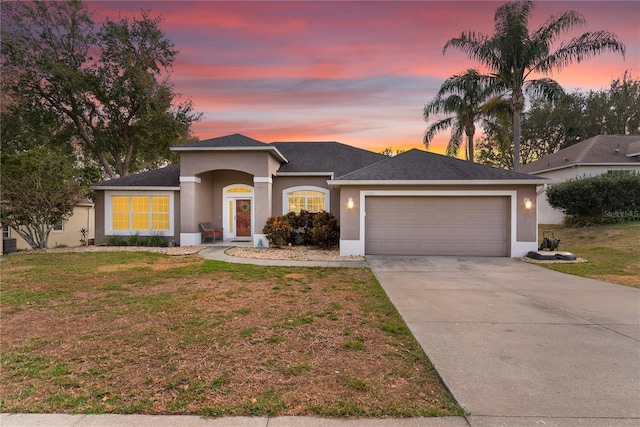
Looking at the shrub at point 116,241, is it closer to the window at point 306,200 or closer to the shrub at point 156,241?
the shrub at point 156,241

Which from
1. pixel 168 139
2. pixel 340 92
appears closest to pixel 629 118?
pixel 340 92

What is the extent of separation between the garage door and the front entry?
6.49 meters

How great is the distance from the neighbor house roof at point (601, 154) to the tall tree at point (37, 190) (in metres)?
27.3

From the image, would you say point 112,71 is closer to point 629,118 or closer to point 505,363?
point 505,363

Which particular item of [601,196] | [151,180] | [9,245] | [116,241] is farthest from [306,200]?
[601,196]

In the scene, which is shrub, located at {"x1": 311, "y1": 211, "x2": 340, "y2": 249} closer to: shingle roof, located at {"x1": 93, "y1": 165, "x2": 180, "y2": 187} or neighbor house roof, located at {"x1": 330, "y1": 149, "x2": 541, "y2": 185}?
neighbor house roof, located at {"x1": 330, "y1": 149, "x2": 541, "y2": 185}

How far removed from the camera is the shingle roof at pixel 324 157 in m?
15.3

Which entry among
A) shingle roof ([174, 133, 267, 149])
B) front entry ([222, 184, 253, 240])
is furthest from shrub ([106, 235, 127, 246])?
shingle roof ([174, 133, 267, 149])

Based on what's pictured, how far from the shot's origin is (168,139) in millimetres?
23531

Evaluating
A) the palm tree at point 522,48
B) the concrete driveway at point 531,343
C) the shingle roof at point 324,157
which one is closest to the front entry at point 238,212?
the shingle roof at point 324,157

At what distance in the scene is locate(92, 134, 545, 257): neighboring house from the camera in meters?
11.2

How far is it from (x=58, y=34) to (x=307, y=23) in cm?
2018

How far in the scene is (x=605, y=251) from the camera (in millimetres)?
11656

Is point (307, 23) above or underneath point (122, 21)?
underneath
